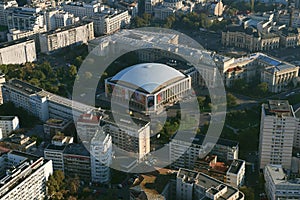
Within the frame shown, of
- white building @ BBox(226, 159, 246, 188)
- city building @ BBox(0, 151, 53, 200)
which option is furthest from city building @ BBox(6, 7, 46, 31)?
white building @ BBox(226, 159, 246, 188)

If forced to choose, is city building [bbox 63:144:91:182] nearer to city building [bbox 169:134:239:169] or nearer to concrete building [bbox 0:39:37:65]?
city building [bbox 169:134:239:169]

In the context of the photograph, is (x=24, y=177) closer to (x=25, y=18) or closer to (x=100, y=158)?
(x=100, y=158)

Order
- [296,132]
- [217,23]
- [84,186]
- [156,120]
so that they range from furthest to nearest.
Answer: [217,23] → [156,120] → [296,132] → [84,186]

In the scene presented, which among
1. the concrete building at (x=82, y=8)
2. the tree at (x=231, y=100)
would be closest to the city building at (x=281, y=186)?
the tree at (x=231, y=100)

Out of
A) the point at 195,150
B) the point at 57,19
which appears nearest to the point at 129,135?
the point at 195,150

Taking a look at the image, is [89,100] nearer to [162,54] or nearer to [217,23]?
[162,54]

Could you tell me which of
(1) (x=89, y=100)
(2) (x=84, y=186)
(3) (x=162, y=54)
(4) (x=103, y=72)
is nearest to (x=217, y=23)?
(3) (x=162, y=54)
